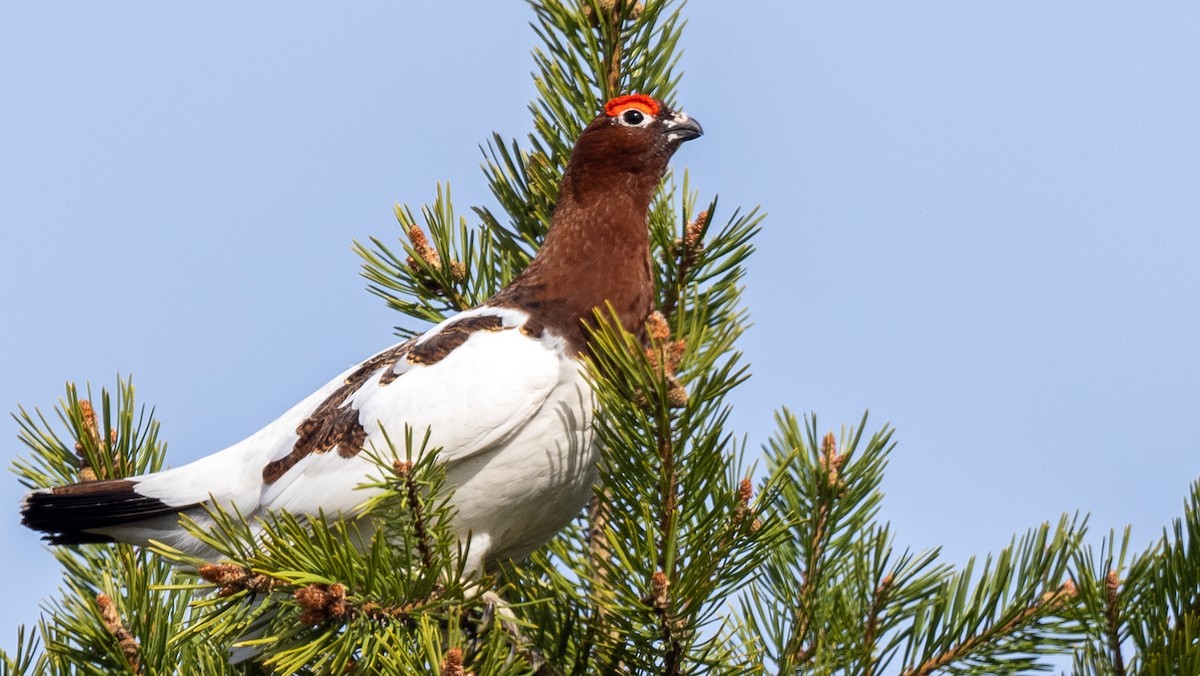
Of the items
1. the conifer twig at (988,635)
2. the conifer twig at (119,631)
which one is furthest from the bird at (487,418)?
the conifer twig at (988,635)

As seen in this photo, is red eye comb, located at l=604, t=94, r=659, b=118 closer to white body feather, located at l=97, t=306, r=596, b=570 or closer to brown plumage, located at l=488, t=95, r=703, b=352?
brown plumage, located at l=488, t=95, r=703, b=352

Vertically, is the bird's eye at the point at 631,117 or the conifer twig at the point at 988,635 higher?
the bird's eye at the point at 631,117

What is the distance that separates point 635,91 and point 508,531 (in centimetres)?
165

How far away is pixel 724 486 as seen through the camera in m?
2.77

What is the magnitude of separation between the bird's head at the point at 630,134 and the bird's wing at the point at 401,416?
677mm

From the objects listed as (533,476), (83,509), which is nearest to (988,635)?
(533,476)

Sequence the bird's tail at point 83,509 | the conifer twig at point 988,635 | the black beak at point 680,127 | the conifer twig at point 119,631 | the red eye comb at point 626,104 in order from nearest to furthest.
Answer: the conifer twig at point 988,635 < the conifer twig at point 119,631 < the bird's tail at point 83,509 < the red eye comb at point 626,104 < the black beak at point 680,127

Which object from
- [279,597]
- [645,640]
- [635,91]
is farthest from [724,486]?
[635,91]

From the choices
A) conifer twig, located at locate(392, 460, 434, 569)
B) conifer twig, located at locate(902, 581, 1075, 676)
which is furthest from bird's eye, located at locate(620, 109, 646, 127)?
conifer twig, located at locate(902, 581, 1075, 676)

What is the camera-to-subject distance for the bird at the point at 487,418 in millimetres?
3703

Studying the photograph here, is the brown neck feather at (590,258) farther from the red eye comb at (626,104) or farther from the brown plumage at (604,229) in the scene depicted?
the red eye comb at (626,104)

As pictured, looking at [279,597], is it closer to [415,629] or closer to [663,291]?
[415,629]

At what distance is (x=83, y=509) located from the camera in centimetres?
366

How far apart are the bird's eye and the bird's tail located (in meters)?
1.96
